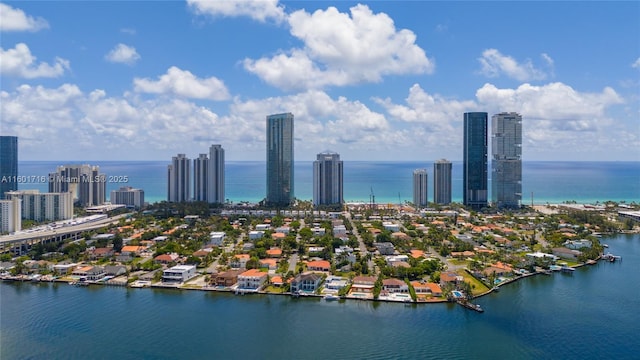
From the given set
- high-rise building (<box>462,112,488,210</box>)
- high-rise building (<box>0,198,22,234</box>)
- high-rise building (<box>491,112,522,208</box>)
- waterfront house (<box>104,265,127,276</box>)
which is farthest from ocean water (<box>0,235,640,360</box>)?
high-rise building (<box>462,112,488,210</box>)

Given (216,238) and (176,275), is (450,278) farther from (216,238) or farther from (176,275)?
(216,238)

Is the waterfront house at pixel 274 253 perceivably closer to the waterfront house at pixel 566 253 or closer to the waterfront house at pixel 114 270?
the waterfront house at pixel 114 270

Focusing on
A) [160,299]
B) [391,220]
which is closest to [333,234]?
[391,220]

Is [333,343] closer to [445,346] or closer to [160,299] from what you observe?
[445,346]

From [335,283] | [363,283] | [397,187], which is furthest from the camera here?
[397,187]

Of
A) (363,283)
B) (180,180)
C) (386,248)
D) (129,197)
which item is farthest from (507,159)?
(129,197)

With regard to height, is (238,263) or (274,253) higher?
(274,253)
